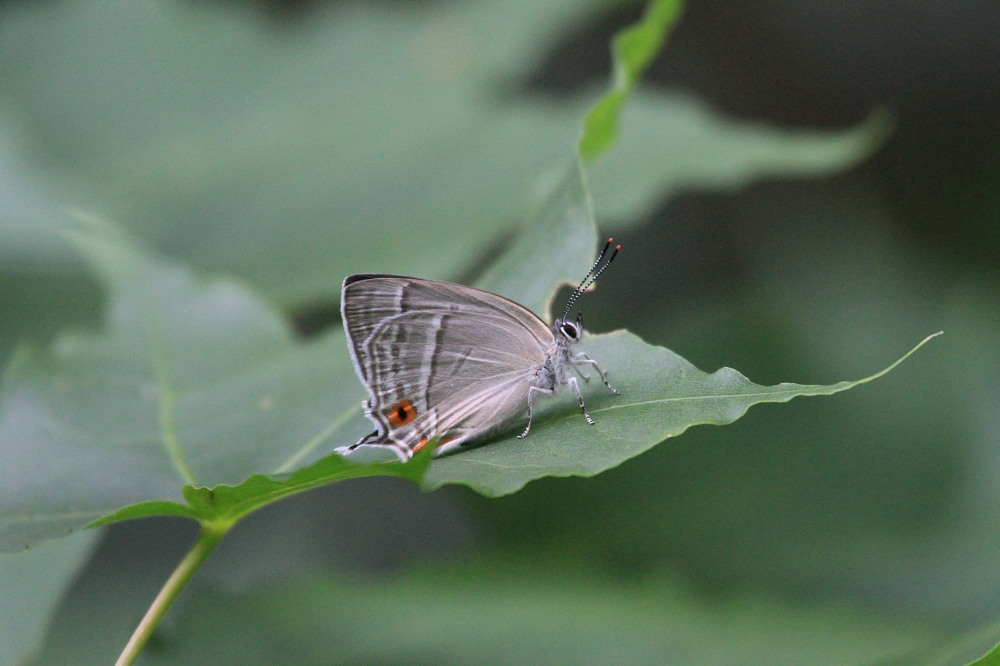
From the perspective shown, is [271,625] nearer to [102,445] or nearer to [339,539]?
[102,445]

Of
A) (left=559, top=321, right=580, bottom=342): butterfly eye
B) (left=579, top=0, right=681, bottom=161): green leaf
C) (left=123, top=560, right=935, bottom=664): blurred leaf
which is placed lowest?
(left=123, top=560, right=935, bottom=664): blurred leaf

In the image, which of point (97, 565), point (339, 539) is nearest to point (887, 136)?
point (339, 539)

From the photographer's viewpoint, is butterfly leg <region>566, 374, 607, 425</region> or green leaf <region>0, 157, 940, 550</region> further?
butterfly leg <region>566, 374, 607, 425</region>

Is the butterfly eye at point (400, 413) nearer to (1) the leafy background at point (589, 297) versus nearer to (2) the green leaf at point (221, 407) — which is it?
(2) the green leaf at point (221, 407)

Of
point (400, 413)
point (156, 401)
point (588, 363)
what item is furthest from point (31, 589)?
point (588, 363)

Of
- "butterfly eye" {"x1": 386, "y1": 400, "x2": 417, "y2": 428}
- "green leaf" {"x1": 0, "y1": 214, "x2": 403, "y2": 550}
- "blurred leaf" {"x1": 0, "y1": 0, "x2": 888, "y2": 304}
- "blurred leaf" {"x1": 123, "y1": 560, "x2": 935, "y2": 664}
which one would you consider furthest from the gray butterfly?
"blurred leaf" {"x1": 0, "y1": 0, "x2": 888, "y2": 304}

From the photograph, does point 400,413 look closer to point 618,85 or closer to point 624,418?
point 624,418

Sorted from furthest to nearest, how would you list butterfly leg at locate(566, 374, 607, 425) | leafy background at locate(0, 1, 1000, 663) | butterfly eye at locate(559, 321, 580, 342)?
leafy background at locate(0, 1, 1000, 663) → butterfly eye at locate(559, 321, 580, 342) → butterfly leg at locate(566, 374, 607, 425)

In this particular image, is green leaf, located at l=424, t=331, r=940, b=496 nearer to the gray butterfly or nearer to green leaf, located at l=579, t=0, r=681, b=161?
the gray butterfly
